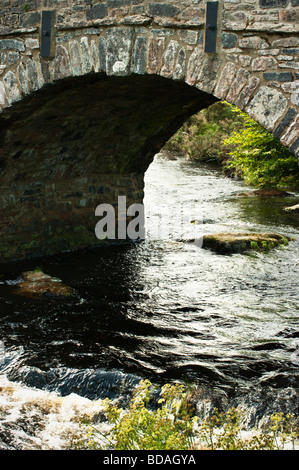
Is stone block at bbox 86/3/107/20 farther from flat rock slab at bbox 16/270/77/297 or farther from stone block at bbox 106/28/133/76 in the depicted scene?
flat rock slab at bbox 16/270/77/297

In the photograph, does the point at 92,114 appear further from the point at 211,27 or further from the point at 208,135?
the point at 208,135

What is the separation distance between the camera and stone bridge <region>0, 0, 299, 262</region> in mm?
4648

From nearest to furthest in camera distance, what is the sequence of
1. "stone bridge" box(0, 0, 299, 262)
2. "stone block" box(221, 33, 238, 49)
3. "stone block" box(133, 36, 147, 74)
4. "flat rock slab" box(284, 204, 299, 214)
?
"stone bridge" box(0, 0, 299, 262)
"stone block" box(221, 33, 238, 49)
"stone block" box(133, 36, 147, 74)
"flat rock slab" box(284, 204, 299, 214)

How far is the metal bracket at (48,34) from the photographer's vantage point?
5.62 m

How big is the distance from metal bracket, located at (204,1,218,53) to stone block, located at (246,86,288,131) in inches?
23.9

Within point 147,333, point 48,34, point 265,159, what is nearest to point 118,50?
point 48,34

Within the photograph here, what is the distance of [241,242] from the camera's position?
28.4 feet

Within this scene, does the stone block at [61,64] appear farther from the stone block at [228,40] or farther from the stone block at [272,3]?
the stone block at [272,3]

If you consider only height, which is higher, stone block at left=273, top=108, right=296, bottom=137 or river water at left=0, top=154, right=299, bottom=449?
stone block at left=273, top=108, right=296, bottom=137

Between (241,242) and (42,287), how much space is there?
3.40 m

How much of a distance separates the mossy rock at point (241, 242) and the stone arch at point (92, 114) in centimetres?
159

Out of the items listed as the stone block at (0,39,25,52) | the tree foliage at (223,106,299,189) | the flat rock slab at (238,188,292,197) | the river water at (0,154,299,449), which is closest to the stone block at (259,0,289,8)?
the stone block at (0,39,25,52)

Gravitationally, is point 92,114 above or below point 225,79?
below
